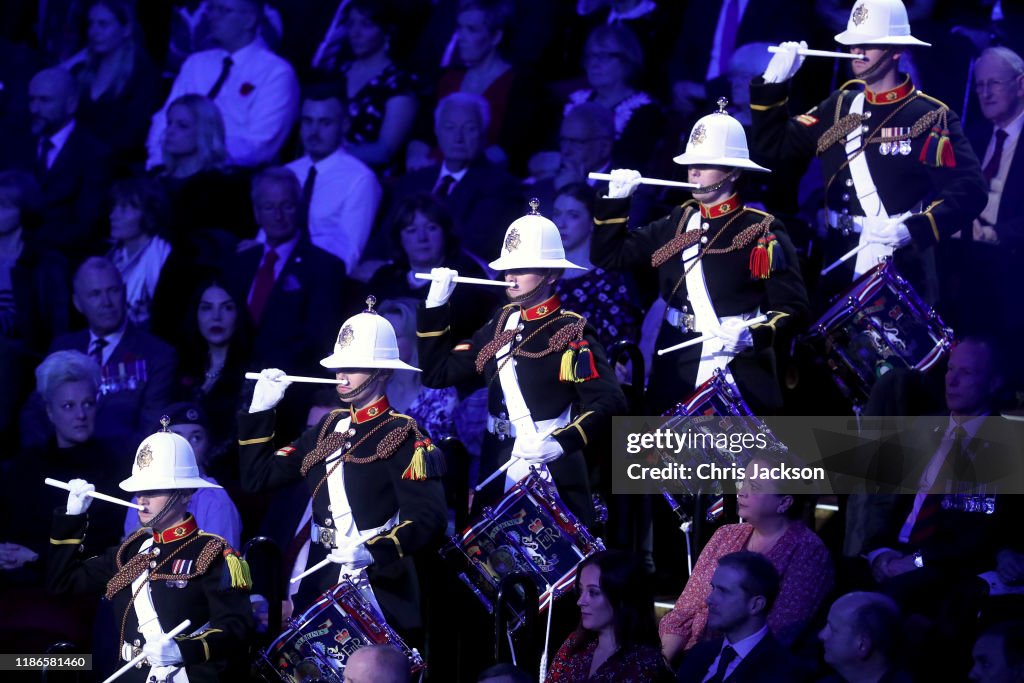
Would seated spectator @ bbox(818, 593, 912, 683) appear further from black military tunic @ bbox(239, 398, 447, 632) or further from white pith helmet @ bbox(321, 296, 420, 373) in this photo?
white pith helmet @ bbox(321, 296, 420, 373)

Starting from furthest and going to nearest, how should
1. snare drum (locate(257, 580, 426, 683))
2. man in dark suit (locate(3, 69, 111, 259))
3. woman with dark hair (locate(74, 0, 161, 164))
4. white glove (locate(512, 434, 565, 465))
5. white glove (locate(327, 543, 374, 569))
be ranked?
1. woman with dark hair (locate(74, 0, 161, 164))
2. man in dark suit (locate(3, 69, 111, 259))
3. white glove (locate(512, 434, 565, 465))
4. white glove (locate(327, 543, 374, 569))
5. snare drum (locate(257, 580, 426, 683))

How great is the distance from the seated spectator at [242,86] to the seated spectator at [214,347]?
127 centimetres

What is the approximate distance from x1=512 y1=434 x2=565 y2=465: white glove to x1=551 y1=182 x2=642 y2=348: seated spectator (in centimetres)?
134

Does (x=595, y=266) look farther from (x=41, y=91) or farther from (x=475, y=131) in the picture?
(x=41, y=91)

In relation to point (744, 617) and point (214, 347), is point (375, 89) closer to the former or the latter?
point (214, 347)

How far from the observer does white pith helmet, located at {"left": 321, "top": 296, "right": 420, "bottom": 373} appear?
333 inches

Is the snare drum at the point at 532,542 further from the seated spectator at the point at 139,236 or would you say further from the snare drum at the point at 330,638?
the seated spectator at the point at 139,236

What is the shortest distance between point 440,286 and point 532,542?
1274 millimetres

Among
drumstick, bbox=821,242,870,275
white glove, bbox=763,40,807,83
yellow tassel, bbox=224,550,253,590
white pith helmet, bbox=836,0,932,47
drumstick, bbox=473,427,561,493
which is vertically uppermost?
white pith helmet, bbox=836,0,932,47

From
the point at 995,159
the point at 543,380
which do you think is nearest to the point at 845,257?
the point at 995,159

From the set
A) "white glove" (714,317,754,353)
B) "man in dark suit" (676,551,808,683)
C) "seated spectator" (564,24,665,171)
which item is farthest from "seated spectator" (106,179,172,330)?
"man in dark suit" (676,551,808,683)

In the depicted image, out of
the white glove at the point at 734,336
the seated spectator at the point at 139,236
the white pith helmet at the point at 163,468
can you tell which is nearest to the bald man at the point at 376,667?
the white pith helmet at the point at 163,468

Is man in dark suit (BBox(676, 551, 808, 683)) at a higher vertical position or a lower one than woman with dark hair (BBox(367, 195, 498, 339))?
lower

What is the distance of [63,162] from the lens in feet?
39.9
